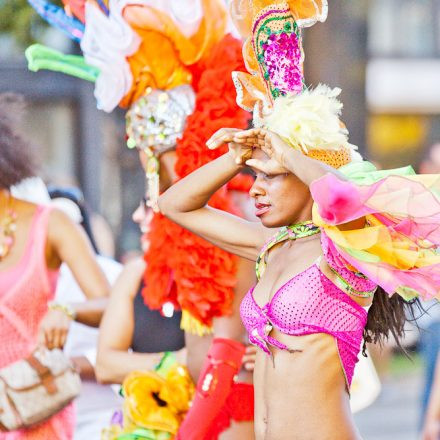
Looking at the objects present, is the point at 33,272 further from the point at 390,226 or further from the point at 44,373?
the point at 390,226

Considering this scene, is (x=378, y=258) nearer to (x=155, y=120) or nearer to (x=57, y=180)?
(x=155, y=120)

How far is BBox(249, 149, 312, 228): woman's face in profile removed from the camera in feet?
11.1

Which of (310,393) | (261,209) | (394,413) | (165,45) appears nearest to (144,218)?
(165,45)

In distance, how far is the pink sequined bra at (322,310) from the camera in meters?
3.27

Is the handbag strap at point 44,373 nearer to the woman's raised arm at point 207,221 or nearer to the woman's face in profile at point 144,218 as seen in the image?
the woman's face in profile at point 144,218

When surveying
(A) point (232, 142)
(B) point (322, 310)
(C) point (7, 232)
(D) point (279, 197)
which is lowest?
(C) point (7, 232)

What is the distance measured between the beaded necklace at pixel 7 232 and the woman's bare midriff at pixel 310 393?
5.66 feet

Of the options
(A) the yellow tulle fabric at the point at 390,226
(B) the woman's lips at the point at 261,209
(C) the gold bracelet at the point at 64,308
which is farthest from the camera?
(C) the gold bracelet at the point at 64,308

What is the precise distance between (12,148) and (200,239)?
1.01 meters

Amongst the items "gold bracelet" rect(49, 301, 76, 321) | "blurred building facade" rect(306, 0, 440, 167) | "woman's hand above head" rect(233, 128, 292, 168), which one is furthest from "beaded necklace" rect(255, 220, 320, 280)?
"blurred building facade" rect(306, 0, 440, 167)

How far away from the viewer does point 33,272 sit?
15.5 ft

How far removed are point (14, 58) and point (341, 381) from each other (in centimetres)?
741

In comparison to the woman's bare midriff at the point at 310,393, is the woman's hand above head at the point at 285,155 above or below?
above

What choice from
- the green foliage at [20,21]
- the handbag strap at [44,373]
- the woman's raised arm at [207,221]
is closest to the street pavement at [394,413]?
the green foliage at [20,21]
